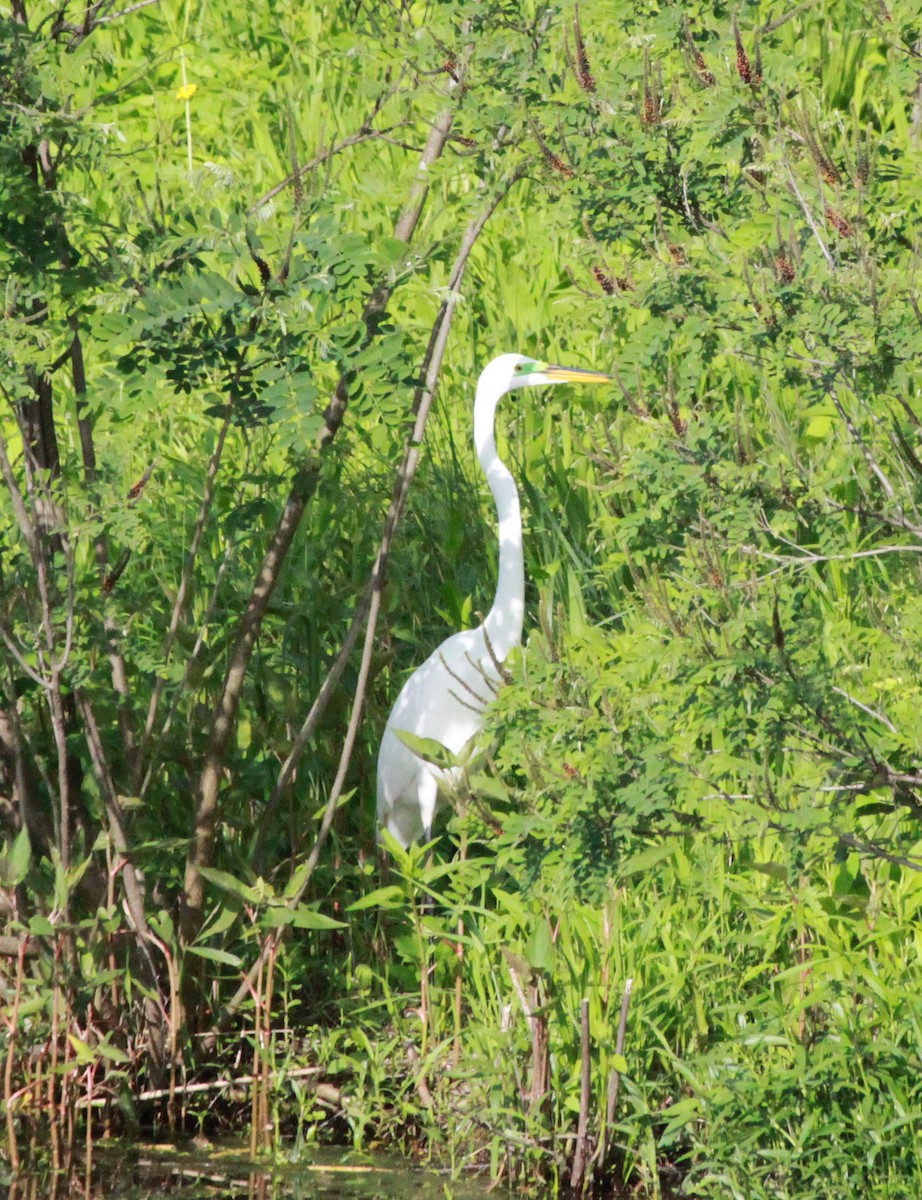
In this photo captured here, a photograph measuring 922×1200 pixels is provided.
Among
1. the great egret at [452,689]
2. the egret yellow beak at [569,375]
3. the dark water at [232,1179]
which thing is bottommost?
the dark water at [232,1179]

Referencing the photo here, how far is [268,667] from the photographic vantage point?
370cm

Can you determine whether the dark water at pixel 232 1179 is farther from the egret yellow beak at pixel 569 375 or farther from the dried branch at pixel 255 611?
the egret yellow beak at pixel 569 375

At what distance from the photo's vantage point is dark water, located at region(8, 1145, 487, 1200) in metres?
2.99

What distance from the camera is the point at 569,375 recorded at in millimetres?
4531

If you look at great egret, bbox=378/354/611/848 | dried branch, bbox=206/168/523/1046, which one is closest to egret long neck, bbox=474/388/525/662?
great egret, bbox=378/354/611/848

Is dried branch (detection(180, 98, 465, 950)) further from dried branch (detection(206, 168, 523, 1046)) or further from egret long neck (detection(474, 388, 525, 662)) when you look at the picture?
egret long neck (detection(474, 388, 525, 662))

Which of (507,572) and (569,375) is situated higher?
(569,375)

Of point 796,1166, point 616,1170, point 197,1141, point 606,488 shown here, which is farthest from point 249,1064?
point 606,488

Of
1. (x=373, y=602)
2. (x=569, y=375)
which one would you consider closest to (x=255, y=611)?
(x=373, y=602)

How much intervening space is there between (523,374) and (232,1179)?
2239mm

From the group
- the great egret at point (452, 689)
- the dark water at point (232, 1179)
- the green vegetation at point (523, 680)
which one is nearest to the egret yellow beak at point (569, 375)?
the great egret at point (452, 689)

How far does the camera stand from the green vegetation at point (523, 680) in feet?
7.43

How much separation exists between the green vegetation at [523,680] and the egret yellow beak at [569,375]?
1.96 feet

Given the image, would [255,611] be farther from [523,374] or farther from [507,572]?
[523,374]
